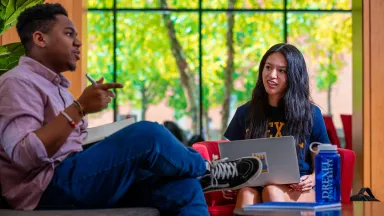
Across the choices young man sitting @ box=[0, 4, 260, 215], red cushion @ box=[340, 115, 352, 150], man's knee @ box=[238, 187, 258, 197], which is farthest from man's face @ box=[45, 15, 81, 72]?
red cushion @ box=[340, 115, 352, 150]

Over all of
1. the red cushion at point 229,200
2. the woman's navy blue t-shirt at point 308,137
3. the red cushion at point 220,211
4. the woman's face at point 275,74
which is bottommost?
the red cushion at point 220,211

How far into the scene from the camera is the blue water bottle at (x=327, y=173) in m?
2.93

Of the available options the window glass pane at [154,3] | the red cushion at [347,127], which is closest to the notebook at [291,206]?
the red cushion at [347,127]

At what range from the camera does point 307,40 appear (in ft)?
43.2

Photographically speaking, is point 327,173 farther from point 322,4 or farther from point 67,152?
point 322,4

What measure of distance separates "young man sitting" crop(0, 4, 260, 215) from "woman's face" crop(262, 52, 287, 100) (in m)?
0.99

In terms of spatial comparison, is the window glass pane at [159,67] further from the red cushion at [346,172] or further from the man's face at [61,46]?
the man's face at [61,46]

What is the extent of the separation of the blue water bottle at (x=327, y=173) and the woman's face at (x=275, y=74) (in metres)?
0.98

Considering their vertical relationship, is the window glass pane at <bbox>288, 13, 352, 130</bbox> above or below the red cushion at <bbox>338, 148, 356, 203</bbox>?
above

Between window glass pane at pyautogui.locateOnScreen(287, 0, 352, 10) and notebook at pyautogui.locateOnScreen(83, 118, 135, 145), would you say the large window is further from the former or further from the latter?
notebook at pyautogui.locateOnScreen(83, 118, 135, 145)

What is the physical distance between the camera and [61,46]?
2998 millimetres

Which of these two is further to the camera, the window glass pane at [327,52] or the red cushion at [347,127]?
the window glass pane at [327,52]

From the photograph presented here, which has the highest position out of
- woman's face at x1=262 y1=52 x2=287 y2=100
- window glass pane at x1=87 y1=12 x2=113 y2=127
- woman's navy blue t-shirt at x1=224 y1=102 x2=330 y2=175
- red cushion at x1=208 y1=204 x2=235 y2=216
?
window glass pane at x1=87 y1=12 x2=113 y2=127

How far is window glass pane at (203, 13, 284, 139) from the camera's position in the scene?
462 inches
